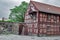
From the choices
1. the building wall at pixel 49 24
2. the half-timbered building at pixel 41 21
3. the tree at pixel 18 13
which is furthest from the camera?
the tree at pixel 18 13

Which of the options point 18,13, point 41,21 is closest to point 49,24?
point 41,21

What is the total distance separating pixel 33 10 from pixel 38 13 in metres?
1.73

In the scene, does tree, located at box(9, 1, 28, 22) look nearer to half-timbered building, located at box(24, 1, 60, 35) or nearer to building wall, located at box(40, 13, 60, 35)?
half-timbered building, located at box(24, 1, 60, 35)

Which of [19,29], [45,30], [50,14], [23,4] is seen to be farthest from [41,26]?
[23,4]

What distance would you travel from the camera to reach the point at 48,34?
88.9ft

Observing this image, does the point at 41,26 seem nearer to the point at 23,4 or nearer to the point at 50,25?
the point at 50,25

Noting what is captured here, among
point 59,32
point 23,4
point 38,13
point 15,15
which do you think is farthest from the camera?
point 23,4

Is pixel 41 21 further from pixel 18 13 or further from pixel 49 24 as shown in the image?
pixel 18 13

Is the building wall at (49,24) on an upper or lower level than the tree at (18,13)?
lower

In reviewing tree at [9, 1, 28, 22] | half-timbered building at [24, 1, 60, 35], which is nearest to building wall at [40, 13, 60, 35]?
half-timbered building at [24, 1, 60, 35]

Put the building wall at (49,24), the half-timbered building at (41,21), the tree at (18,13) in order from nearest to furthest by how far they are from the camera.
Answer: the half-timbered building at (41,21)
the building wall at (49,24)
the tree at (18,13)

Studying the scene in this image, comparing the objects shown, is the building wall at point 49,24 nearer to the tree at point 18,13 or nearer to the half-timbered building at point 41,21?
the half-timbered building at point 41,21

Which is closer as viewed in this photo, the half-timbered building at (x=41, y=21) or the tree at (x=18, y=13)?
the half-timbered building at (x=41, y=21)

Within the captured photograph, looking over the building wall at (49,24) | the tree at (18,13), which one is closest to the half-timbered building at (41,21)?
the building wall at (49,24)
